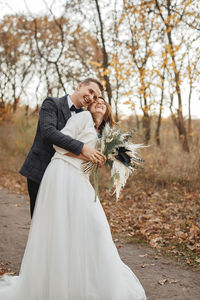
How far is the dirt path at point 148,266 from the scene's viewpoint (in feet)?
12.4

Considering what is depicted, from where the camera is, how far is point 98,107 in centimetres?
317

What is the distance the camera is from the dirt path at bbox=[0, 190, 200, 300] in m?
3.78

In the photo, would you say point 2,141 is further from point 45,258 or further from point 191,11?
point 45,258

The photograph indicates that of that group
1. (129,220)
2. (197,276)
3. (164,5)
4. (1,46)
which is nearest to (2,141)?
(1,46)

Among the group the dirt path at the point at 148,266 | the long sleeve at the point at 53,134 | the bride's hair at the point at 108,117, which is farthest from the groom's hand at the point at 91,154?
the dirt path at the point at 148,266

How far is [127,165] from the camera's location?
3.01 meters

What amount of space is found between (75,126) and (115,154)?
488mm

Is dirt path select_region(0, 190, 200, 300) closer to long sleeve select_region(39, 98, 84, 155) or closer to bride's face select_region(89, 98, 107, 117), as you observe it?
long sleeve select_region(39, 98, 84, 155)

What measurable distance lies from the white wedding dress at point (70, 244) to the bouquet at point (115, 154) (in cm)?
11

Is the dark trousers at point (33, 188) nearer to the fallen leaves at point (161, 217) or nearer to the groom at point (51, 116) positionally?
the groom at point (51, 116)

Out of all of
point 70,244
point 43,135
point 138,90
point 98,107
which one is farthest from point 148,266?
point 138,90

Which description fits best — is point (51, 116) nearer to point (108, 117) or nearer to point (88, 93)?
point (88, 93)

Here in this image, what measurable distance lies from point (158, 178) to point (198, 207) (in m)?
2.74

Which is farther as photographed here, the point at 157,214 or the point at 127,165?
the point at 157,214
